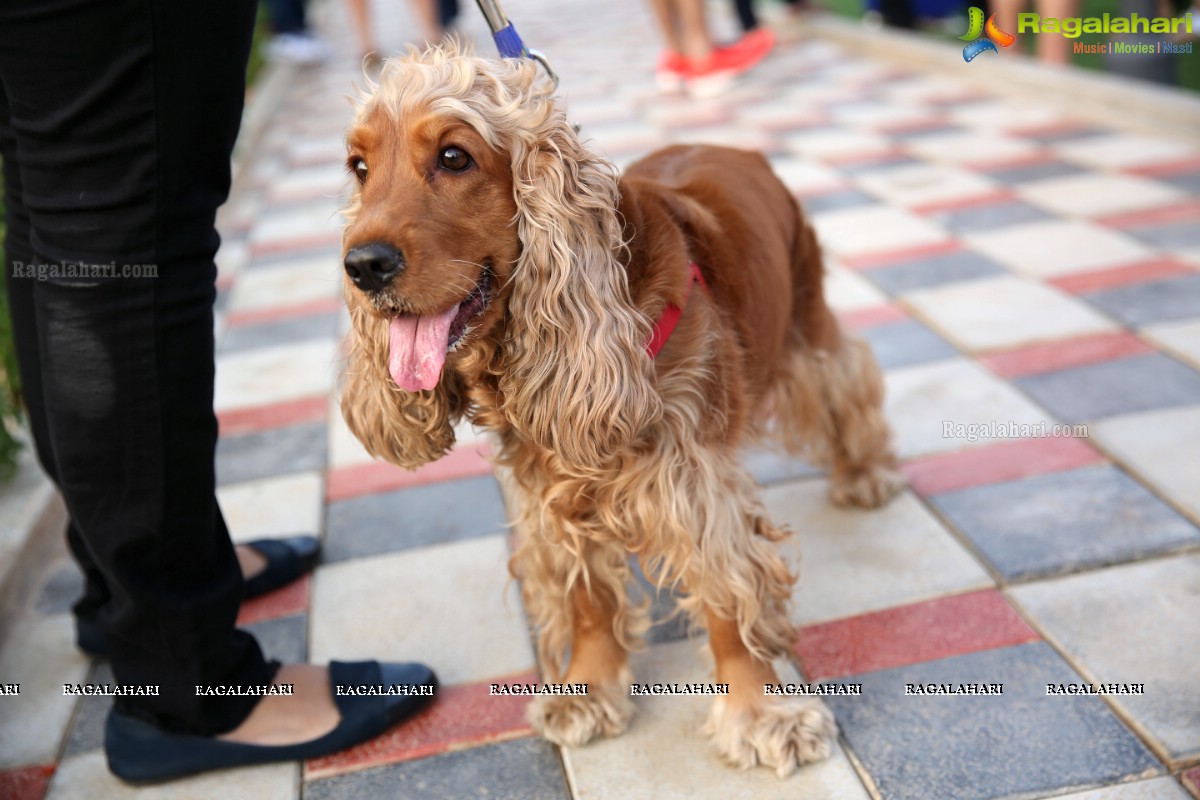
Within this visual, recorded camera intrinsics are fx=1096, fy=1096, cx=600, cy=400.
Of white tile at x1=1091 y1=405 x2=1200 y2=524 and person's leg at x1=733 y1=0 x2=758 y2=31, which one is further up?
person's leg at x1=733 y1=0 x2=758 y2=31

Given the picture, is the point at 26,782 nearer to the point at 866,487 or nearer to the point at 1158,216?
the point at 866,487

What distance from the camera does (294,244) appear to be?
5.41 meters

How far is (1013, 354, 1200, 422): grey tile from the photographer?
10.2 feet

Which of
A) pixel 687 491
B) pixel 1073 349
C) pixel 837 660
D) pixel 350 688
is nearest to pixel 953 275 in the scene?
pixel 1073 349

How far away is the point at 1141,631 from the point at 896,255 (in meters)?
2.47

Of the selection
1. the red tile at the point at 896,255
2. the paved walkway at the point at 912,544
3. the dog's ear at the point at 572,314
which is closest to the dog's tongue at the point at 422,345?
the dog's ear at the point at 572,314

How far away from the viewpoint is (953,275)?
4.19 metres

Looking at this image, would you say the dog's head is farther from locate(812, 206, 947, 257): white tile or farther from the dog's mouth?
locate(812, 206, 947, 257): white tile

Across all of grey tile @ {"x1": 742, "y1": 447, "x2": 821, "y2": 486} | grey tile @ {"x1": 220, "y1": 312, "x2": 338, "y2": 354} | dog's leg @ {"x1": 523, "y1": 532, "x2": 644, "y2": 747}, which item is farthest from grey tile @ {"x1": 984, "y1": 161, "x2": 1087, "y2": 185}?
dog's leg @ {"x1": 523, "y1": 532, "x2": 644, "y2": 747}

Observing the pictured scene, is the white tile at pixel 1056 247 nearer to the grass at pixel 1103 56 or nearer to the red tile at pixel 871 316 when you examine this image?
the red tile at pixel 871 316

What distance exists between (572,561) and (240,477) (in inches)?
58.6

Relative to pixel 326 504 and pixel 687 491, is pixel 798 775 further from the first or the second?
pixel 326 504

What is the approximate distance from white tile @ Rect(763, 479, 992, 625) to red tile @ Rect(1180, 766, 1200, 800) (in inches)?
25.3

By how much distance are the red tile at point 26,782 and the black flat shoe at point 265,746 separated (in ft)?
0.48
